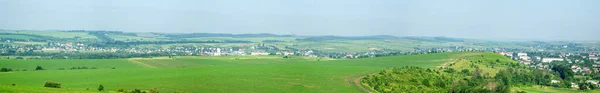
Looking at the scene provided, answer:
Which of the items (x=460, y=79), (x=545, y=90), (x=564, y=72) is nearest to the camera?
(x=460, y=79)

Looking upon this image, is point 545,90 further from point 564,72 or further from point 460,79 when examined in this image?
point 564,72

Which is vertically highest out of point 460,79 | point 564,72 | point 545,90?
point 460,79

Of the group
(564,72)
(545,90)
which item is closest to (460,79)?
(545,90)

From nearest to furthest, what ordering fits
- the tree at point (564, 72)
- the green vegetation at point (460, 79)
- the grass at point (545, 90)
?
the green vegetation at point (460, 79) < the grass at point (545, 90) < the tree at point (564, 72)

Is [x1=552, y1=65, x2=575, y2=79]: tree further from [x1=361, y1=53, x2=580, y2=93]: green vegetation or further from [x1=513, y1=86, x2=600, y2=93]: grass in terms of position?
[x1=513, y1=86, x2=600, y2=93]: grass

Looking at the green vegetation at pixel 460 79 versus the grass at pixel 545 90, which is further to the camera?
the grass at pixel 545 90

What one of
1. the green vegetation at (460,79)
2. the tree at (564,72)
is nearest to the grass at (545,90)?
the green vegetation at (460,79)

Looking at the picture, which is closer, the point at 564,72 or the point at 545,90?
the point at 545,90

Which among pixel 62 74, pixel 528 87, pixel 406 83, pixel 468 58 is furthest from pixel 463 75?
pixel 62 74

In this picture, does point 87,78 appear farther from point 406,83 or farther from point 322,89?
point 406,83

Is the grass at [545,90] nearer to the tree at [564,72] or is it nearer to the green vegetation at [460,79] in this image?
the green vegetation at [460,79]

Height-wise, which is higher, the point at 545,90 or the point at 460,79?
the point at 460,79
